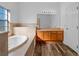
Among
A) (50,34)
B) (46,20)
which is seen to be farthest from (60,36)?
(46,20)

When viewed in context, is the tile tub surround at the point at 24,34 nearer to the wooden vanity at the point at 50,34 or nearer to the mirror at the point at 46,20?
the wooden vanity at the point at 50,34

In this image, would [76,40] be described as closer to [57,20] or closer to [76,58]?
[57,20]

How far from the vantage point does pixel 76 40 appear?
360 centimetres

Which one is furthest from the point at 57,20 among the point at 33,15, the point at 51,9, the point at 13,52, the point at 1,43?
the point at 1,43

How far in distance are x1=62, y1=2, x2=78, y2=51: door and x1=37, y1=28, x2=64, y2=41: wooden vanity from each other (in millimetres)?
176

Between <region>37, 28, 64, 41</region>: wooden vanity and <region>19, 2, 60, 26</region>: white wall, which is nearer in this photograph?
<region>19, 2, 60, 26</region>: white wall

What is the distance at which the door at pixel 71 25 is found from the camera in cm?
340

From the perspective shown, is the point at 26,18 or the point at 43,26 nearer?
the point at 26,18

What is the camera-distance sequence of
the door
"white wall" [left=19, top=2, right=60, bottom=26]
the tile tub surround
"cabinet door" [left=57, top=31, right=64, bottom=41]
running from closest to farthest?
the tile tub surround < "white wall" [left=19, top=2, right=60, bottom=26] < "cabinet door" [left=57, top=31, right=64, bottom=41] < the door

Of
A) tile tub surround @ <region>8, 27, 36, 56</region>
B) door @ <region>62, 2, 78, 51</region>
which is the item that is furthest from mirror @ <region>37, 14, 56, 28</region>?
tile tub surround @ <region>8, 27, 36, 56</region>

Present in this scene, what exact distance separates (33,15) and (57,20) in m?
0.61

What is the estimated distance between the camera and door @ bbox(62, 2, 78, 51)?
11.2 ft

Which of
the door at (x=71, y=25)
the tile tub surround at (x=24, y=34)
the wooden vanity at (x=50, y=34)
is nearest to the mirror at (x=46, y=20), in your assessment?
the wooden vanity at (x=50, y=34)

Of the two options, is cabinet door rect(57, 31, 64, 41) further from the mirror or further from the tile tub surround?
the tile tub surround
